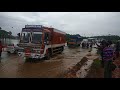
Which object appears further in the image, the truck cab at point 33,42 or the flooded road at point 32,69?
the truck cab at point 33,42

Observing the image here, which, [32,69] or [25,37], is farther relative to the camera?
[25,37]

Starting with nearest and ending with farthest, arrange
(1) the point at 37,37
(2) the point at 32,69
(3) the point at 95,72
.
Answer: (3) the point at 95,72 → (2) the point at 32,69 → (1) the point at 37,37

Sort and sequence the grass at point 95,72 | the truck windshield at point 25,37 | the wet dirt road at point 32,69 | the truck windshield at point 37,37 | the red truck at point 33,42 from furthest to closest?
the truck windshield at point 25,37
the truck windshield at point 37,37
the red truck at point 33,42
the wet dirt road at point 32,69
the grass at point 95,72

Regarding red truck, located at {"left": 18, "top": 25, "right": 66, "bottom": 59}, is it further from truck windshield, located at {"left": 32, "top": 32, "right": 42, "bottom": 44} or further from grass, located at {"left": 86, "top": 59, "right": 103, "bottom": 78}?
grass, located at {"left": 86, "top": 59, "right": 103, "bottom": 78}

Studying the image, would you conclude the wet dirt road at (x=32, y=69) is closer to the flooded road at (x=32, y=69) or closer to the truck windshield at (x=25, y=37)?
the flooded road at (x=32, y=69)

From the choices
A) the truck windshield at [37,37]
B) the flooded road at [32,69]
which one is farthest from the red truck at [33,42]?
the flooded road at [32,69]

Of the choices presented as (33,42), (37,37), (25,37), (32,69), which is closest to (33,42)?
(33,42)

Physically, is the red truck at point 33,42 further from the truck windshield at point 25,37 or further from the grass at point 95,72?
the grass at point 95,72

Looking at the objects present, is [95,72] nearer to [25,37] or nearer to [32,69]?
[32,69]

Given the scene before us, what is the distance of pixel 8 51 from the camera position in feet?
70.7

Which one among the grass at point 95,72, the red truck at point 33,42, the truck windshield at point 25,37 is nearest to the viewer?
the grass at point 95,72

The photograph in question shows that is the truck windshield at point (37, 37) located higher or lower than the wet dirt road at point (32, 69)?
higher
